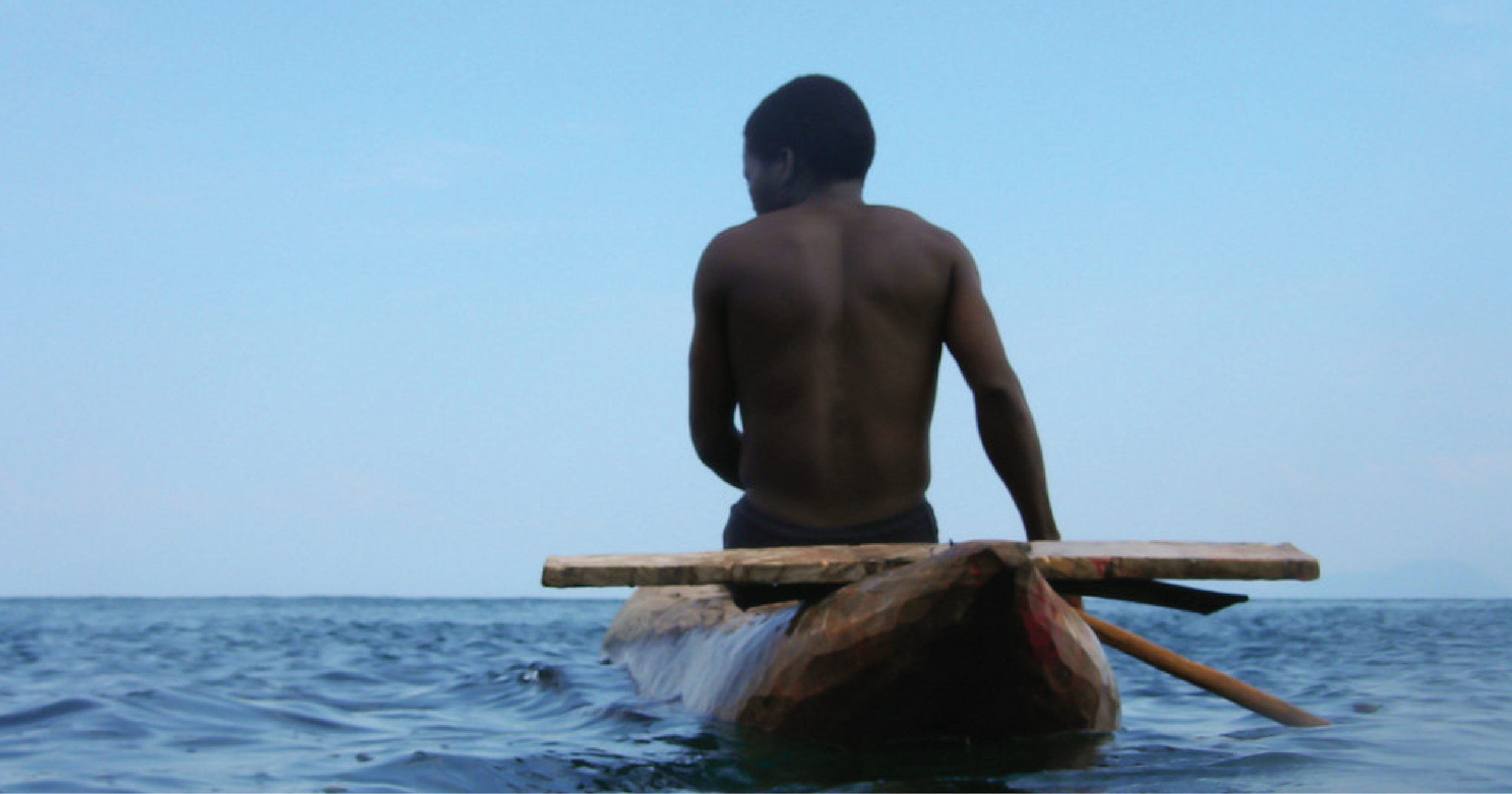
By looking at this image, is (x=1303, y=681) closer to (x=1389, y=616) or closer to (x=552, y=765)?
(x=552, y=765)

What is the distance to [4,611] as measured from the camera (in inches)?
955

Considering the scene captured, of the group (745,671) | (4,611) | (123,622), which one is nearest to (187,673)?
(745,671)

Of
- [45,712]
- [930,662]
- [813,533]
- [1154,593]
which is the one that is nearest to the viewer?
[930,662]

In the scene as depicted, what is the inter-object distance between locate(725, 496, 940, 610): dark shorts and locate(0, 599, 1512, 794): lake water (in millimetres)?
361

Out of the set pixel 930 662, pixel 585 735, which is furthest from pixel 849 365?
pixel 585 735

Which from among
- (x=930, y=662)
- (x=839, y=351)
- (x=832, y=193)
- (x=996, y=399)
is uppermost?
(x=832, y=193)

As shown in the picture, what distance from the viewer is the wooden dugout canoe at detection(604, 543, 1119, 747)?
8.16ft

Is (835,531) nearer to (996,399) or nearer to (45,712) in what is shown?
(996,399)

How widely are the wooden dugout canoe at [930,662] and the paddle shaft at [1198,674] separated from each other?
44 centimetres

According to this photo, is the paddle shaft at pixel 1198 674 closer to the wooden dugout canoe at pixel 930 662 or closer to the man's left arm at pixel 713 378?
the wooden dugout canoe at pixel 930 662

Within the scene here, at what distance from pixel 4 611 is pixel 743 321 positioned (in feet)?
83.5

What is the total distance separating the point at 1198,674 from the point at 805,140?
6.22ft

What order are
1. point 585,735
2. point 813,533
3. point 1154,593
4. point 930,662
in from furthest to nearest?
point 585,735, point 813,533, point 1154,593, point 930,662

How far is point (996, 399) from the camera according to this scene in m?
3.46
